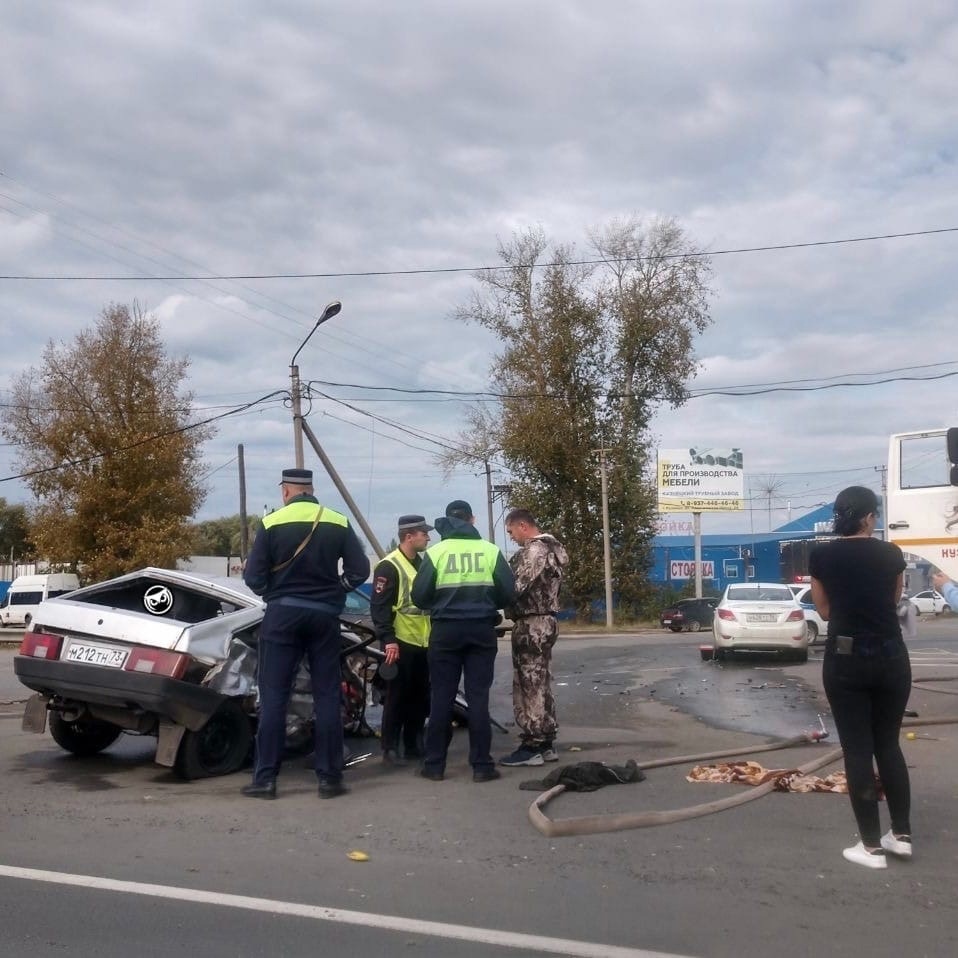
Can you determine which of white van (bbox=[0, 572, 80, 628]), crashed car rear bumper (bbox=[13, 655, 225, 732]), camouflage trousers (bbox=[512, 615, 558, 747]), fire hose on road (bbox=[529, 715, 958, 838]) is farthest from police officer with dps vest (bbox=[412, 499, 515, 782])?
white van (bbox=[0, 572, 80, 628])

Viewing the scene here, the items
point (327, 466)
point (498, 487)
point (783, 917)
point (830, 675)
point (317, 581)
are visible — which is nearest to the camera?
point (783, 917)

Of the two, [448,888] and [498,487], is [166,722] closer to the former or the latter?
[448,888]

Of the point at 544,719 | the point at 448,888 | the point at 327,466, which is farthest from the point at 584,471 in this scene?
the point at 448,888

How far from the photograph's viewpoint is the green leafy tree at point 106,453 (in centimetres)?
4097

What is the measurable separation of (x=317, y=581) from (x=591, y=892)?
2.95 meters

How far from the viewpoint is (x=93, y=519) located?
41.0 metres

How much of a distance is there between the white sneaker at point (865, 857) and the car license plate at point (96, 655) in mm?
4559

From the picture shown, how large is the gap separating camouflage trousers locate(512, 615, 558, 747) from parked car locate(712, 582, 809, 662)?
13.0 m

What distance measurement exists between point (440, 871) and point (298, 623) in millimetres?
2240

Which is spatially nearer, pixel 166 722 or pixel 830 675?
pixel 830 675

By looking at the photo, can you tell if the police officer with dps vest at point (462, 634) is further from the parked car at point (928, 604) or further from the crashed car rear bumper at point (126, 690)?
the parked car at point (928, 604)

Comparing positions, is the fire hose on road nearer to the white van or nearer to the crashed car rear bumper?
the crashed car rear bumper

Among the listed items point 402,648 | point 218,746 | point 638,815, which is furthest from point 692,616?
point 638,815

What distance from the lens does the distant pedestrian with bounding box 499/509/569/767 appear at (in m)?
7.98
